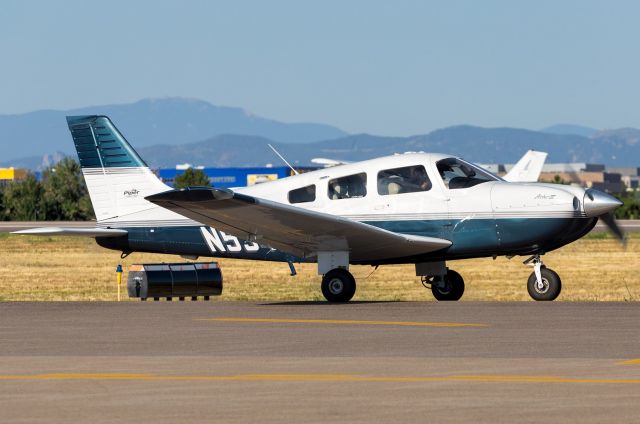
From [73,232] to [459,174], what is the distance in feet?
20.1

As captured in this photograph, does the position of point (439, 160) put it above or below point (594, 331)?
above

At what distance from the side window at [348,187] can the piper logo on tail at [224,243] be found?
1.67 m

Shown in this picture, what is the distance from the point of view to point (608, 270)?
34406 mm

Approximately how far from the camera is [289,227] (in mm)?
19422

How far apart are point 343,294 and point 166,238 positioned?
3420 mm

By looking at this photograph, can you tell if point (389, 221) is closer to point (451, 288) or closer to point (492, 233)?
point (492, 233)

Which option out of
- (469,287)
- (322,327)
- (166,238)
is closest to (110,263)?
(469,287)

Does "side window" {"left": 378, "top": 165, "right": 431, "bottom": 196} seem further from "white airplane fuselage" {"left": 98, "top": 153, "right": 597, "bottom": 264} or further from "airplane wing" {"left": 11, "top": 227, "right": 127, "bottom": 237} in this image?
"airplane wing" {"left": 11, "top": 227, "right": 127, "bottom": 237}

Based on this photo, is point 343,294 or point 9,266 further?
point 9,266

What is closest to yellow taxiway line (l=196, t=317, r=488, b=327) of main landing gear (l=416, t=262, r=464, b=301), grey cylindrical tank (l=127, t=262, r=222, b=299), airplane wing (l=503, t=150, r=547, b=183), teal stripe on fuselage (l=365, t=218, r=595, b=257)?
teal stripe on fuselage (l=365, t=218, r=595, b=257)

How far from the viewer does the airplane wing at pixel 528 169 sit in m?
40.6

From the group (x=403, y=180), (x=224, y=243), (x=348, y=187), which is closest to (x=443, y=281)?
(x=403, y=180)

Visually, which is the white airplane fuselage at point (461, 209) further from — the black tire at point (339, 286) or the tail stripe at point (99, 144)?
the tail stripe at point (99, 144)

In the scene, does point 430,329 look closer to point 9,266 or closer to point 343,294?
point 343,294
